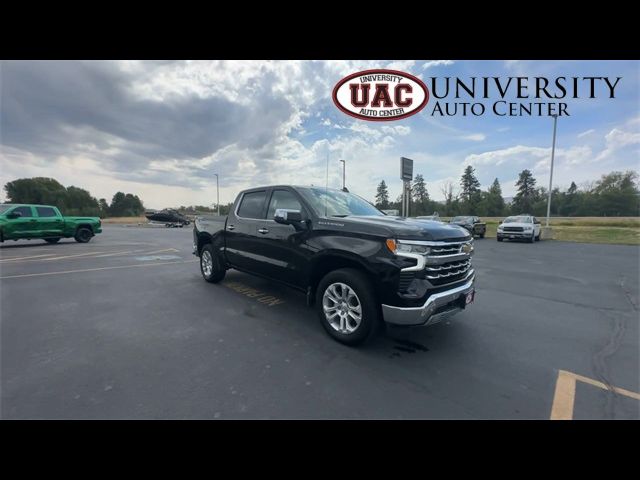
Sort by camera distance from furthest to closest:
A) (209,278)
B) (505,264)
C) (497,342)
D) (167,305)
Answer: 1. (505,264)
2. (209,278)
3. (167,305)
4. (497,342)

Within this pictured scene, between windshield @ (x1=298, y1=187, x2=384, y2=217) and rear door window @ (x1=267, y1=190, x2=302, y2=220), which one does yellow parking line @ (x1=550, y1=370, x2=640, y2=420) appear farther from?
rear door window @ (x1=267, y1=190, x2=302, y2=220)

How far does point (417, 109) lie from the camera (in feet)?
26.9

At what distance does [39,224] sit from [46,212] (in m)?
0.68

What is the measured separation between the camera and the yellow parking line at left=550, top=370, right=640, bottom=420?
2.21 metres

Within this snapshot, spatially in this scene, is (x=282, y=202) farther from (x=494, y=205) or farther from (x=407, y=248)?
(x=494, y=205)

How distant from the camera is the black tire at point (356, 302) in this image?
10.00ft

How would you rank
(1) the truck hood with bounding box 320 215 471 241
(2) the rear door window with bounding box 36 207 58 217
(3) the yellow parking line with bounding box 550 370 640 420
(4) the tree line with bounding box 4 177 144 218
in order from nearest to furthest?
(3) the yellow parking line with bounding box 550 370 640 420, (1) the truck hood with bounding box 320 215 471 241, (2) the rear door window with bounding box 36 207 58 217, (4) the tree line with bounding box 4 177 144 218

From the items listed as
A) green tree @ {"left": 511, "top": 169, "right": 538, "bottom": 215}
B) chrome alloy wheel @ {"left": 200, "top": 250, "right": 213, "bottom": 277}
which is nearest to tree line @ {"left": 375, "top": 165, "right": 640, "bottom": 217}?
green tree @ {"left": 511, "top": 169, "right": 538, "bottom": 215}

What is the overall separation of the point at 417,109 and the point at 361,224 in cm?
655

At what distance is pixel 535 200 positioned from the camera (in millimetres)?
76625

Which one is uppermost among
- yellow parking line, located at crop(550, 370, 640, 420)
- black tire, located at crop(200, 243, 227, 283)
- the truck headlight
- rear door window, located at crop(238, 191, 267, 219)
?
rear door window, located at crop(238, 191, 267, 219)

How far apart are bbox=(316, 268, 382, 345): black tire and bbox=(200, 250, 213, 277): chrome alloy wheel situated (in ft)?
11.4
